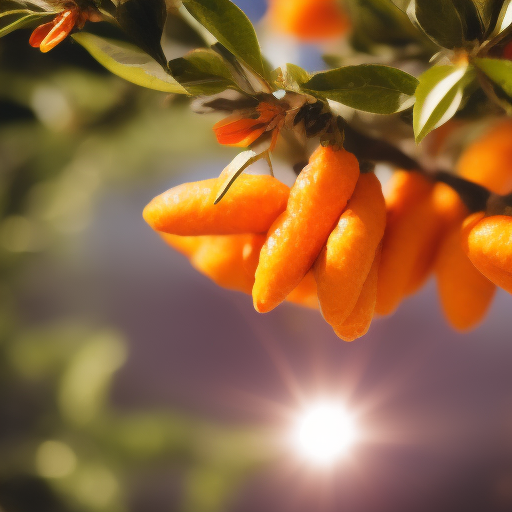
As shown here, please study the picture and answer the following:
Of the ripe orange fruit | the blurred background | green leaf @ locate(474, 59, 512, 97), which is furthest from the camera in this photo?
the blurred background

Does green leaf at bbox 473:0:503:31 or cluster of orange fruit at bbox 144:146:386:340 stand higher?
green leaf at bbox 473:0:503:31

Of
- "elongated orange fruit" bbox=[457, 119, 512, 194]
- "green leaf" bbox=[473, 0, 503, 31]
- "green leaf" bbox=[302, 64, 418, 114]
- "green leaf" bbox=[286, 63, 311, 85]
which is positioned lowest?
"green leaf" bbox=[302, 64, 418, 114]

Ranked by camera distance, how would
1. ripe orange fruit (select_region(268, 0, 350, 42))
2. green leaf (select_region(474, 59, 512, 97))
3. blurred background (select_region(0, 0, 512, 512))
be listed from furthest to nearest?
blurred background (select_region(0, 0, 512, 512)) < ripe orange fruit (select_region(268, 0, 350, 42)) < green leaf (select_region(474, 59, 512, 97))

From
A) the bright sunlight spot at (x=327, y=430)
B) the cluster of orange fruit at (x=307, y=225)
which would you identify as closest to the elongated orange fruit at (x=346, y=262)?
the cluster of orange fruit at (x=307, y=225)

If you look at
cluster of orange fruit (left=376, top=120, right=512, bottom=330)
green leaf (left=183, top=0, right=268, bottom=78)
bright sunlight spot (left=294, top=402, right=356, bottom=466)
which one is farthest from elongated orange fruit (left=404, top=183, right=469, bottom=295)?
bright sunlight spot (left=294, top=402, right=356, bottom=466)

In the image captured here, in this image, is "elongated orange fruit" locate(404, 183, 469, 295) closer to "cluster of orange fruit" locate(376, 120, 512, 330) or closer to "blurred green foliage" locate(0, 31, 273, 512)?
"cluster of orange fruit" locate(376, 120, 512, 330)

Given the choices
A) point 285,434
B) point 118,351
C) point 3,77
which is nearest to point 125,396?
point 118,351

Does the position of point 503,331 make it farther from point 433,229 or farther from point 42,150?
point 42,150

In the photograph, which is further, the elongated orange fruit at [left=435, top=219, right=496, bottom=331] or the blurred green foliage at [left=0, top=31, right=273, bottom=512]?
the blurred green foliage at [left=0, top=31, right=273, bottom=512]
